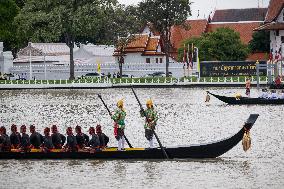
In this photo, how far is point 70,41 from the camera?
100 m

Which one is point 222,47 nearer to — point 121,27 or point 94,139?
point 121,27

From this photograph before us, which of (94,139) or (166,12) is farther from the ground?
(166,12)

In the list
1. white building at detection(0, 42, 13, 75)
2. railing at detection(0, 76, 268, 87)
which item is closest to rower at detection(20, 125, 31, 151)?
railing at detection(0, 76, 268, 87)

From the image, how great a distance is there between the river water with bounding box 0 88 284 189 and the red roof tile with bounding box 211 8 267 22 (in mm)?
65843

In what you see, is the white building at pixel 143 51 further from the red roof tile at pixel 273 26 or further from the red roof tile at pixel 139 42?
the red roof tile at pixel 273 26

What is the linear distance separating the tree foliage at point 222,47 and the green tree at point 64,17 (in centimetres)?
1344

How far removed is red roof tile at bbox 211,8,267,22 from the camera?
13932 centimetres

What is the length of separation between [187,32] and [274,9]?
23.8m

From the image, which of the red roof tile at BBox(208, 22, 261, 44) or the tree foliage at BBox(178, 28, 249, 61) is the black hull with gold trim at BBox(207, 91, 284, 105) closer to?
the tree foliage at BBox(178, 28, 249, 61)

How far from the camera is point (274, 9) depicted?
108000mm

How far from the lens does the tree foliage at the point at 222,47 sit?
4221 inches

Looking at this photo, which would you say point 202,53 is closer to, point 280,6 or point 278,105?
point 280,6

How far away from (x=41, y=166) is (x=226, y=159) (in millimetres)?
6646

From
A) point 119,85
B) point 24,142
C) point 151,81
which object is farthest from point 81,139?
point 151,81
